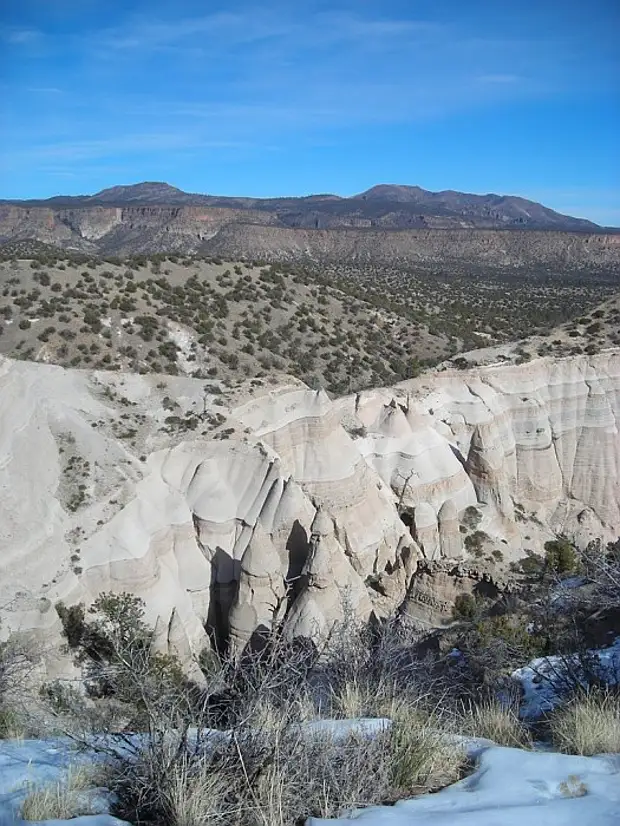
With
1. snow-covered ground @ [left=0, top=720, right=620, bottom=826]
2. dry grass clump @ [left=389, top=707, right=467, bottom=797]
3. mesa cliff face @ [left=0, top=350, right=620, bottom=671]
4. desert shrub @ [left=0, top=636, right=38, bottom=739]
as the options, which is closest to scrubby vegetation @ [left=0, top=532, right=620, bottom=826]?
dry grass clump @ [left=389, top=707, right=467, bottom=797]

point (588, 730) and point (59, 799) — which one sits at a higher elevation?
point (59, 799)

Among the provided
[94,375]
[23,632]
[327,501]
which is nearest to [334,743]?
[23,632]

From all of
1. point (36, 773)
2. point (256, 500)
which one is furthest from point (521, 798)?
point (256, 500)

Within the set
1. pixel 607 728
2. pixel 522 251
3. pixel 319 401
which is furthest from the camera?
pixel 522 251

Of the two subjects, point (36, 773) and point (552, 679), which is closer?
point (36, 773)

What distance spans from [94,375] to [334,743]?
14905 mm

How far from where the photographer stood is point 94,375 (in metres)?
18.0

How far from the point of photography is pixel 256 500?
50.6 feet

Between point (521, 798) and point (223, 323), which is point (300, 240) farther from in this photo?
point (521, 798)

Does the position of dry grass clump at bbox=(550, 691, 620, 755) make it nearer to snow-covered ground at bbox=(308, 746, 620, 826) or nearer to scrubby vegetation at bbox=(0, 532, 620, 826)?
scrubby vegetation at bbox=(0, 532, 620, 826)

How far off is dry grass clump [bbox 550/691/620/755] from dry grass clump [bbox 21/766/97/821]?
357cm

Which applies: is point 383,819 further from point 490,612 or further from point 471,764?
point 490,612

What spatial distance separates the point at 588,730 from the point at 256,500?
35.5 feet

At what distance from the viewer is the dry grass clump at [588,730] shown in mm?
5078
